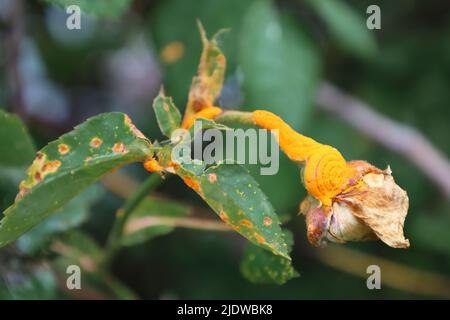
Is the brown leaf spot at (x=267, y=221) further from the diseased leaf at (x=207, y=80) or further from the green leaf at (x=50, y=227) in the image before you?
the green leaf at (x=50, y=227)

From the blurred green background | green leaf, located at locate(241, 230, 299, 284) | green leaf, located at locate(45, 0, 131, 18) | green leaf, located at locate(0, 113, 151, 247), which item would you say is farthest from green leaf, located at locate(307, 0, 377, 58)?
green leaf, located at locate(0, 113, 151, 247)

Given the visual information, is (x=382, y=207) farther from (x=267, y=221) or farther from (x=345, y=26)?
(x=345, y=26)

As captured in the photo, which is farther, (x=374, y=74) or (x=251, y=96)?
(x=374, y=74)

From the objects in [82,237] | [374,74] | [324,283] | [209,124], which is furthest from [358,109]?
[209,124]

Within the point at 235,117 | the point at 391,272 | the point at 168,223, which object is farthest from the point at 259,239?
the point at 391,272

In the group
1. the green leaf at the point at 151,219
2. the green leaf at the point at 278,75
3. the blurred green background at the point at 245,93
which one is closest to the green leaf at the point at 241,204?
the green leaf at the point at 151,219
